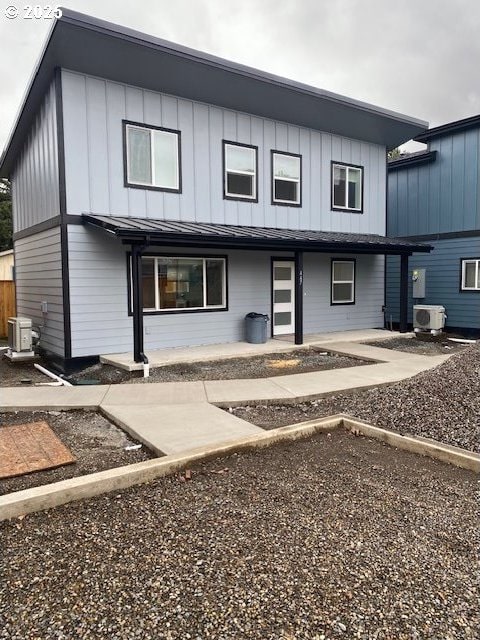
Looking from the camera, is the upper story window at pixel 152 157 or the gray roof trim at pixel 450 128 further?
the gray roof trim at pixel 450 128

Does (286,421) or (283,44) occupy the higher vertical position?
(283,44)

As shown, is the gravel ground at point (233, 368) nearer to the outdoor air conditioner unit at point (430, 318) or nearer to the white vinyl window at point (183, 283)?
the white vinyl window at point (183, 283)

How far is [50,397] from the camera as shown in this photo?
6551mm

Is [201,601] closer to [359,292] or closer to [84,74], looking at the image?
[84,74]

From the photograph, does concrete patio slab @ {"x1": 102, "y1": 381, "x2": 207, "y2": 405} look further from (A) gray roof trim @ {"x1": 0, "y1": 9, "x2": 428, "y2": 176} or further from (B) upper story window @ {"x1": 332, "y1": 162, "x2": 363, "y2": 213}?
(B) upper story window @ {"x1": 332, "y1": 162, "x2": 363, "y2": 213}

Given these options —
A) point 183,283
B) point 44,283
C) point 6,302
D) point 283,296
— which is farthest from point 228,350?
point 6,302

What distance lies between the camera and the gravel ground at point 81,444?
394cm

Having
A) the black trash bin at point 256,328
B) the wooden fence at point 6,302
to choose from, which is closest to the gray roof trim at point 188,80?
the wooden fence at point 6,302

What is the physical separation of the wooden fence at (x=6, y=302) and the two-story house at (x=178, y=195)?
4.51 ft

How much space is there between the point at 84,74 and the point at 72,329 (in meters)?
4.96

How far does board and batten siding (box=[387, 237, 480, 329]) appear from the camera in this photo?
13.5m

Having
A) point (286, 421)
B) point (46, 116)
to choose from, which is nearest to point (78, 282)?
point (46, 116)

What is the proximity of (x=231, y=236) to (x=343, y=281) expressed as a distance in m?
5.37

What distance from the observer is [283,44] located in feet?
38.7
